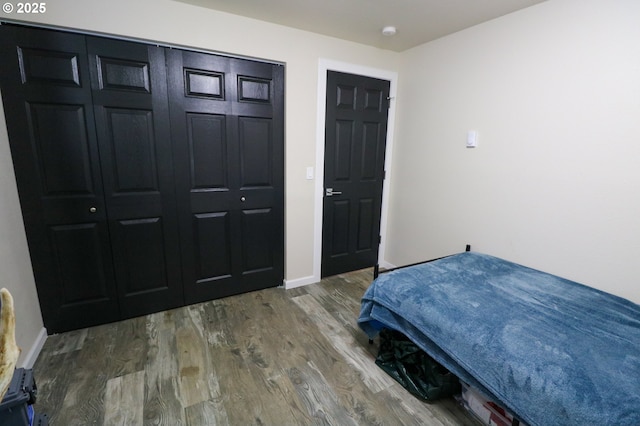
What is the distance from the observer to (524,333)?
4.50 feet

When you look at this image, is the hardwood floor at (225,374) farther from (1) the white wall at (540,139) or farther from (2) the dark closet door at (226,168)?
(1) the white wall at (540,139)

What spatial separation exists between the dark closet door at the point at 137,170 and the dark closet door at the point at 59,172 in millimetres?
69

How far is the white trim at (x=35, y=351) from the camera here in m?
1.75

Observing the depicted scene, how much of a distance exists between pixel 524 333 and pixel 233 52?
2616 millimetres

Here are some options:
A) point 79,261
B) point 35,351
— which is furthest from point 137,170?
point 35,351

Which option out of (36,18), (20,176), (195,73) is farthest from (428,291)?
(36,18)

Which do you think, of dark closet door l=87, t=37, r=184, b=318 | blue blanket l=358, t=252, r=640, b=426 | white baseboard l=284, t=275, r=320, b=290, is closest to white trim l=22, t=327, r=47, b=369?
dark closet door l=87, t=37, r=184, b=318

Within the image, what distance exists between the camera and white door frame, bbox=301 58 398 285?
2.63 m

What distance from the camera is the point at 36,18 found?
1717 mm

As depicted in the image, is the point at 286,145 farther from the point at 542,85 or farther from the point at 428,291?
the point at 542,85

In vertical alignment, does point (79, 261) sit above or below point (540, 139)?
below

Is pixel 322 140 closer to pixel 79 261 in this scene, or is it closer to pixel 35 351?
pixel 79 261

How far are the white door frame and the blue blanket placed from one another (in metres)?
1.10

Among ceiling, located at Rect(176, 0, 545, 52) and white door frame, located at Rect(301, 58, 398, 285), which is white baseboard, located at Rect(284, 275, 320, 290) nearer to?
white door frame, located at Rect(301, 58, 398, 285)
